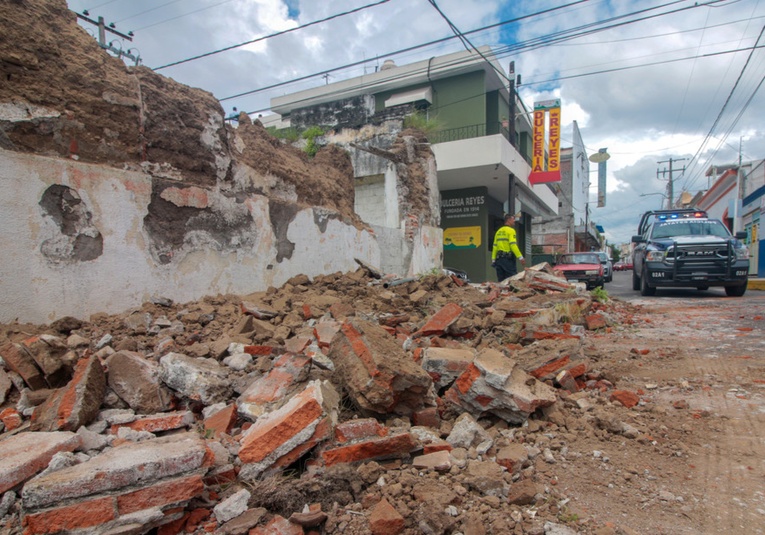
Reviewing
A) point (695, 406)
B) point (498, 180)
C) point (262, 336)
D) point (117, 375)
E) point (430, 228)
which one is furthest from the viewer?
point (498, 180)

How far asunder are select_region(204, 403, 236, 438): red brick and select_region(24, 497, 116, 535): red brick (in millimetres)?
809

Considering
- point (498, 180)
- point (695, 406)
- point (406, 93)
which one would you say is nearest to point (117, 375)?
point (695, 406)

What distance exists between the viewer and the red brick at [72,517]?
68.0 inches

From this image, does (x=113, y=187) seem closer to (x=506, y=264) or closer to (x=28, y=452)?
(x=28, y=452)

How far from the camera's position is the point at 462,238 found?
1802 centimetres

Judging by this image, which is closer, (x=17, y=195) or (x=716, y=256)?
(x=17, y=195)

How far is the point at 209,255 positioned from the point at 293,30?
21.5ft

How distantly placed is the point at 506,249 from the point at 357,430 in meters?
7.26

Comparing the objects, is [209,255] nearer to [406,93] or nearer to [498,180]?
[498,180]

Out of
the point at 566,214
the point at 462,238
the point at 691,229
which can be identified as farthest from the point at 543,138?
the point at 566,214

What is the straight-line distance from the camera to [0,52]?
11.9ft

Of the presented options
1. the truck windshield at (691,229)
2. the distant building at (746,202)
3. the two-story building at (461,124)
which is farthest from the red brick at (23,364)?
the distant building at (746,202)

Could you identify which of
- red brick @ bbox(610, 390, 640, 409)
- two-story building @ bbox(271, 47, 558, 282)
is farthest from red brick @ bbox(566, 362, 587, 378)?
two-story building @ bbox(271, 47, 558, 282)

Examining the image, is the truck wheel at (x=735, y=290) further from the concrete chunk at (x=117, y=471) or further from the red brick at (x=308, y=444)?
the concrete chunk at (x=117, y=471)
